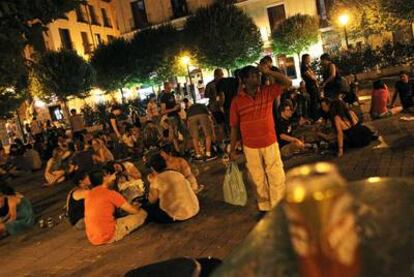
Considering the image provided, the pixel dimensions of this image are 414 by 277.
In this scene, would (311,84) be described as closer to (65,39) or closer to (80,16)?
(65,39)

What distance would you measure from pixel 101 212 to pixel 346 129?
14.3 feet

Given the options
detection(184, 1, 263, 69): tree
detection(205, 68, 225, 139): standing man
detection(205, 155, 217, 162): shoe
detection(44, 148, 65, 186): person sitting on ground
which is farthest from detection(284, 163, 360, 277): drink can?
detection(184, 1, 263, 69): tree

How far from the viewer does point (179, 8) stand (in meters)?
41.0

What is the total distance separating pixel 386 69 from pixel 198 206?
60.5 feet

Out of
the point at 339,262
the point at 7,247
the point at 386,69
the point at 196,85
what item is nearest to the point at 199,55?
the point at 196,85

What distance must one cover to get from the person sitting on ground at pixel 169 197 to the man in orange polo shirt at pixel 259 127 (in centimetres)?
110

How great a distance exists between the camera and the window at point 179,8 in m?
40.6

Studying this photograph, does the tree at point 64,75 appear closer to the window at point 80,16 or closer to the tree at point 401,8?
the window at point 80,16

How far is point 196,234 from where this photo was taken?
5.94m

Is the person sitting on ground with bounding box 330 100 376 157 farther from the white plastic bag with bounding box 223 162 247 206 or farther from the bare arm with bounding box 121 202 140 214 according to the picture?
the bare arm with bounding box 121 202 140 214

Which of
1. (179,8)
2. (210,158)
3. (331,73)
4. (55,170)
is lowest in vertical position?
(210,158)

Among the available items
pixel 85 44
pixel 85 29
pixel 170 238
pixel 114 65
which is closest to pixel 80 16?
pixel 85 29

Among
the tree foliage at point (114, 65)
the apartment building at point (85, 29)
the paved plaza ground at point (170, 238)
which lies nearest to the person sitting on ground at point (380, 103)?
the paved plaza ground at point (170, 238)

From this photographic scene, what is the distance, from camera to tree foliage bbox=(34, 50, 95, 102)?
31.3 m
